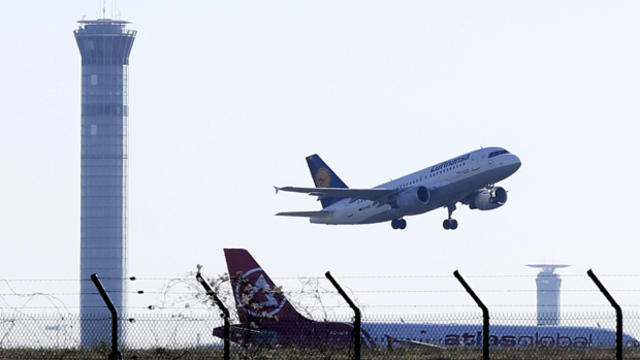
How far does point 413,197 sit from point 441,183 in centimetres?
231

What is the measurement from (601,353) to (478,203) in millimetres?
56178

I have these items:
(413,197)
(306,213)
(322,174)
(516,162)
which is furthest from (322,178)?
(516,162)

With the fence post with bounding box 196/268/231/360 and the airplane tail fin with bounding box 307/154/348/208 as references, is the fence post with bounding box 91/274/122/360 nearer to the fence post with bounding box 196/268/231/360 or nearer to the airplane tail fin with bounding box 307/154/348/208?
the fence post with bounding box 196/268/231/360

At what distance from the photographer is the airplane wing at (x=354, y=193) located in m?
86.9

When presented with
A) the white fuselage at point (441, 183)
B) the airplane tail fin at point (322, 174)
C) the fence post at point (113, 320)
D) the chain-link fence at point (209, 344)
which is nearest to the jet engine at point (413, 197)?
the white fuselage at point (441, 183)

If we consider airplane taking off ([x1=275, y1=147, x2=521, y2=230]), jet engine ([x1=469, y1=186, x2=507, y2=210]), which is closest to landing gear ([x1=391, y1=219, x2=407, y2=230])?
airplane taking off ([x1=275, y1=147, x2=521, y2=230])

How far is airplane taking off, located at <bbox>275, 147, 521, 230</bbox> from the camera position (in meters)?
81.8

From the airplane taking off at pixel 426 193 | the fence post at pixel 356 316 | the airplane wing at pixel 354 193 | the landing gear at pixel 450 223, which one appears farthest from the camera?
the landing gear at pixel 450 223

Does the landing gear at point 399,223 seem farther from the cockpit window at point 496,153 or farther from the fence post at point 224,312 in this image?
the fence post at point 224,312

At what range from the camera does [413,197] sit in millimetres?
86812

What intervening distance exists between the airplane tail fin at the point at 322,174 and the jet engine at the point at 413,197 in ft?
61.7

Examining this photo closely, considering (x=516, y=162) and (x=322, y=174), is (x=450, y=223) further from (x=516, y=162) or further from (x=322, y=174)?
(x=322, y=174)

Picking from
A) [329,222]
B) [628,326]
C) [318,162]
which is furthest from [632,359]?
[318,162]

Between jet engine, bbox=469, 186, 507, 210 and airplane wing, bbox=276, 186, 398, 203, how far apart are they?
193 inches
